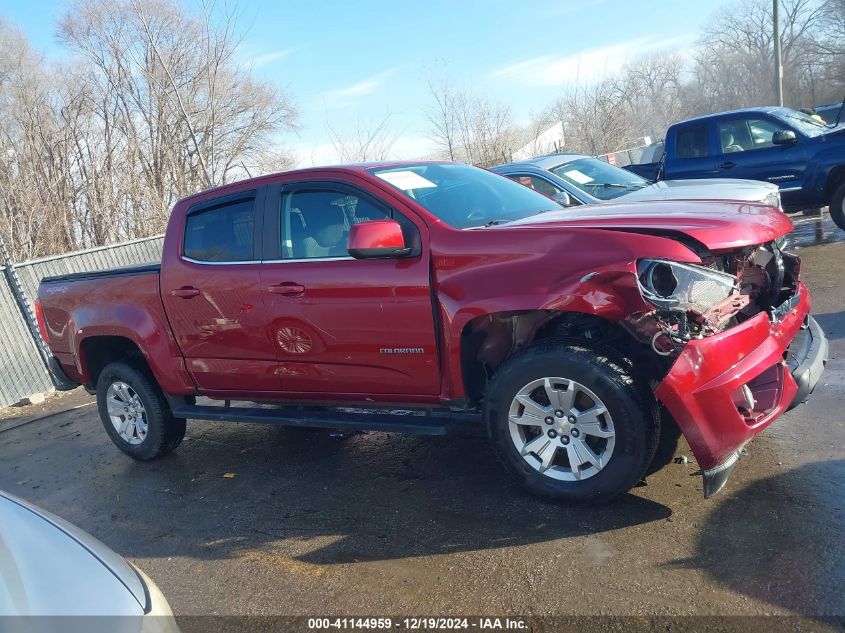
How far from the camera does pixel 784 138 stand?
32.2 ft

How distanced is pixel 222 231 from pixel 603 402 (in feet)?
9.49

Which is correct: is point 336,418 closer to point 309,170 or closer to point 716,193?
point 309,170

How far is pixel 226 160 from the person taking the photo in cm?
2403

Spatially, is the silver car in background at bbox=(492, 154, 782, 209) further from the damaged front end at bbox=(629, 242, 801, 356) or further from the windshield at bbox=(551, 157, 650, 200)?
the damaged front end at bbox=(629, 242, 801, 356)

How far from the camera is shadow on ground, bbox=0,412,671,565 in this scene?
352cm

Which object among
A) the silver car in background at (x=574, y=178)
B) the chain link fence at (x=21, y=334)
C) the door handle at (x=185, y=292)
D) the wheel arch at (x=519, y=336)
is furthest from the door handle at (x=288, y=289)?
the chain link fence at (x=21, y=334)

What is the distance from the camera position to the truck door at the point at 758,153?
32.6 feet

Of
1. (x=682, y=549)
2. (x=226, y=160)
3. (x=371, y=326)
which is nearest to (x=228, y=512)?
(x=371, y=326)

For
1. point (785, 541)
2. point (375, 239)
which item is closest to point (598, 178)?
point (375, 239)

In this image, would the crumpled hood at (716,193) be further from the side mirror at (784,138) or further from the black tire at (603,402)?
the side mirror at (784,138)

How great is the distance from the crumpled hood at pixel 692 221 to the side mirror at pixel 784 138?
6.98 metres

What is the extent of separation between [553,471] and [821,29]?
199 feet

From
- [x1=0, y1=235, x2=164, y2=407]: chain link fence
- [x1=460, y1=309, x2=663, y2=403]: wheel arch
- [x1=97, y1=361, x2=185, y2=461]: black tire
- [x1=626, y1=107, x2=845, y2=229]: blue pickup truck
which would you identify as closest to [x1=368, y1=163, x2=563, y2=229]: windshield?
[x1=460, y1=309, x2=663, y2=403]: wheel arch

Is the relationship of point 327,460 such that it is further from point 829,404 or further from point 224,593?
point 829,404
